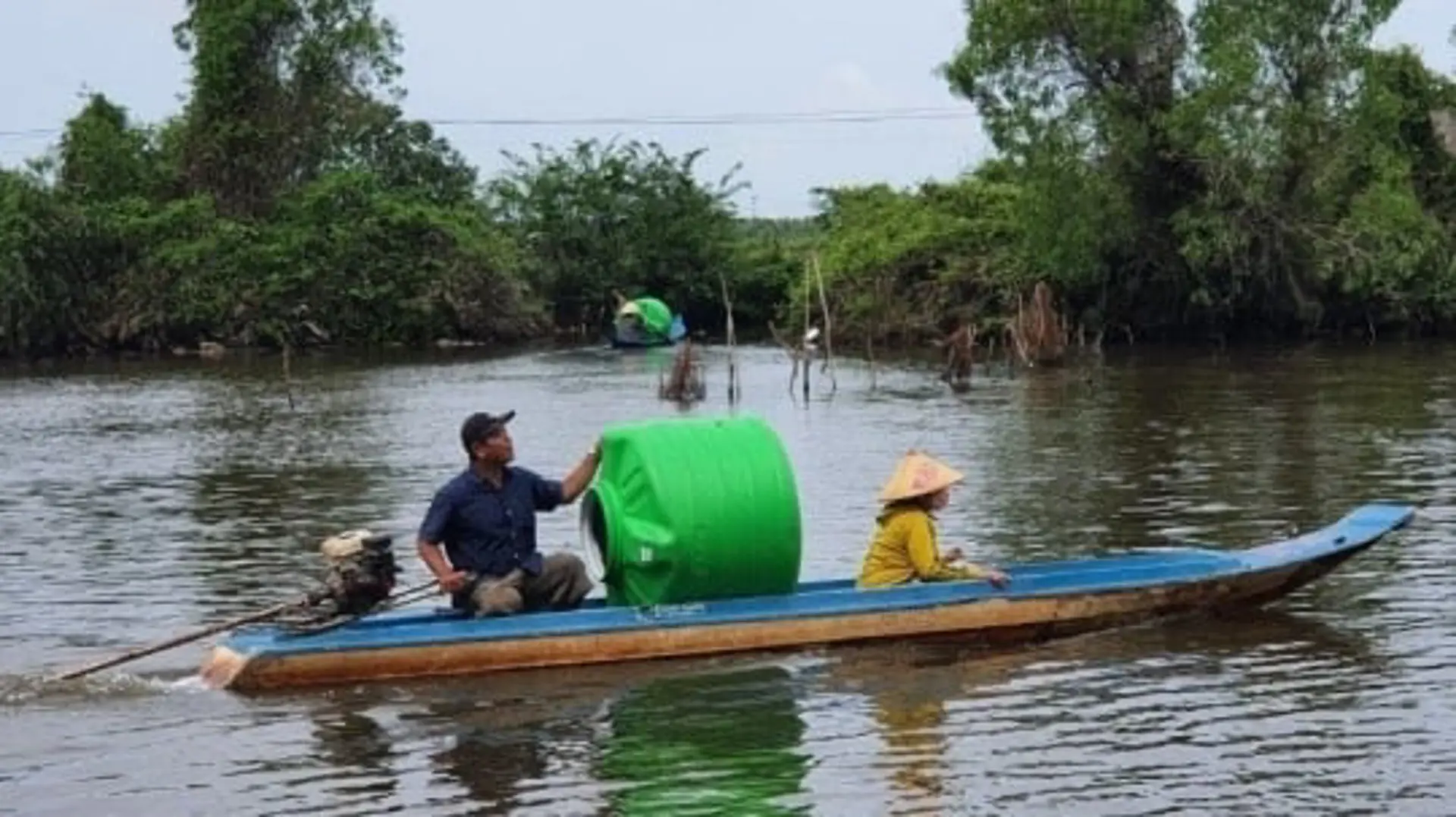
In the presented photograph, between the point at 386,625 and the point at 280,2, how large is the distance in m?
51.5

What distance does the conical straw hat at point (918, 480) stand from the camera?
1134 centimetres

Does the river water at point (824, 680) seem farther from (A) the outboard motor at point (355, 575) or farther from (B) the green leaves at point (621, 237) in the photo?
(B) the green leaves at point (621, 237)

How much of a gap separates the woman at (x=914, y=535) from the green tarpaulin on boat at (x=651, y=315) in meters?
43.1

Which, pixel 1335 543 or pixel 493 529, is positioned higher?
pixel 493 529

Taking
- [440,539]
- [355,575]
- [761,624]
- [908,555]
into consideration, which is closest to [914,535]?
[908,555]

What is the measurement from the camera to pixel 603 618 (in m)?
11.0

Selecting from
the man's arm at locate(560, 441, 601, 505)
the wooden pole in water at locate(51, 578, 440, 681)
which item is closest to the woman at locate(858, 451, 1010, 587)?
the man's arm at locate(560, 441, 601, 505)

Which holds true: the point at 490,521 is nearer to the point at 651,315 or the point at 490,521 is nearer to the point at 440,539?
the point at 440,539

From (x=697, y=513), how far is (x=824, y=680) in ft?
3.43

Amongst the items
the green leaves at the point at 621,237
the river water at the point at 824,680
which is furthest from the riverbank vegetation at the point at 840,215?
the river water at the point at 824,680

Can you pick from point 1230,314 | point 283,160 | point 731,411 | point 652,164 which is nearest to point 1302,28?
point 1230,314

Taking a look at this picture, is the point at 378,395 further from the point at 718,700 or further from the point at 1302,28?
the point at 718,700

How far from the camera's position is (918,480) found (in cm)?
1135

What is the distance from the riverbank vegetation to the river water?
1895 cm
